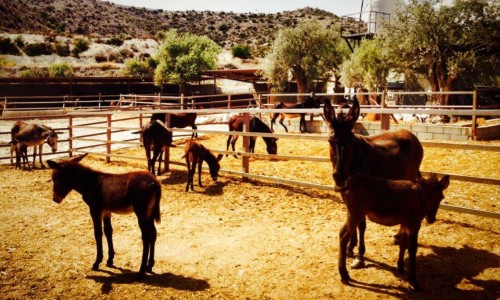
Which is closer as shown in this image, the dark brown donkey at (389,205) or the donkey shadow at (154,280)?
the dark brown donkey at (389,205)

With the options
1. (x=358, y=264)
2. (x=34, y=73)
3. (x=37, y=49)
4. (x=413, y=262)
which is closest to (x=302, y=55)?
(x=358, y=264)

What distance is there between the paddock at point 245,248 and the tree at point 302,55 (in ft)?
75.0

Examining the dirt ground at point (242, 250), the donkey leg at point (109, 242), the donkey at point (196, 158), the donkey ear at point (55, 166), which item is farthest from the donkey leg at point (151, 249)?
the donkey at point (196, 158)

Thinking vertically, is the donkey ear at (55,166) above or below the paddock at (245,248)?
above

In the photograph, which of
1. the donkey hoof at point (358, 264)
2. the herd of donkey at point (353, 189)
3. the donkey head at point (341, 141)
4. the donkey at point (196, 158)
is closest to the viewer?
the herd of donkey at point (353, 189)

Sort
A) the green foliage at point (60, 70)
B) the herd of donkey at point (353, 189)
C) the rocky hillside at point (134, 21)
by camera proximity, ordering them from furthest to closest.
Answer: the rocky hillside at point (134, 21)
the green foliage at point (60, 70)
the herd of donkey at point (353, 189)

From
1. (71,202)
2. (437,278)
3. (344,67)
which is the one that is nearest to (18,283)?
(71,202)

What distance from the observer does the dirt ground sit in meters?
4.04

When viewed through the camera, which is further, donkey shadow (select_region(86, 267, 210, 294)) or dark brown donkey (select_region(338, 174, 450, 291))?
donkey shadow (select_region(86, 267, 210, 294))

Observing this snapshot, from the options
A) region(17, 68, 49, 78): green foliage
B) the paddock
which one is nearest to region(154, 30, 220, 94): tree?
region(17, 68, 49, 78): green foliage

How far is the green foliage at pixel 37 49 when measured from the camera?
53406 mm

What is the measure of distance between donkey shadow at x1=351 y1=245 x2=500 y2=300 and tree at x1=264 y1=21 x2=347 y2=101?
1037 inches

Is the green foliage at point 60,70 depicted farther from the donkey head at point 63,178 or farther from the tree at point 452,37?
the donkey head at point 63,178

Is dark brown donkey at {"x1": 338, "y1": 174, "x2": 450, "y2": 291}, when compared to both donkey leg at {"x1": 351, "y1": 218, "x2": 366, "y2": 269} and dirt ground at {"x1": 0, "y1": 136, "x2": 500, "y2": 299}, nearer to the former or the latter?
donkey leg at {"x1": 351, "y1": 218, "x2": 366, "y2": 269}
